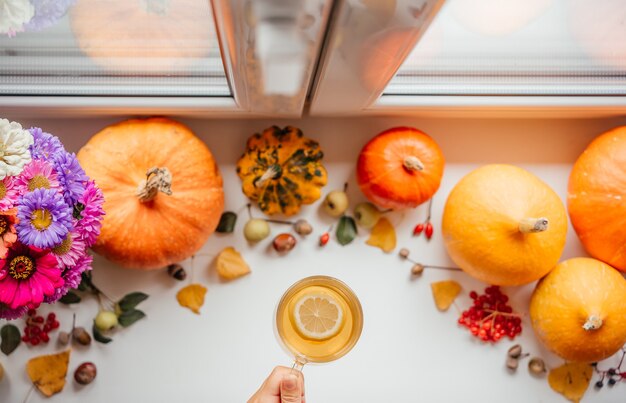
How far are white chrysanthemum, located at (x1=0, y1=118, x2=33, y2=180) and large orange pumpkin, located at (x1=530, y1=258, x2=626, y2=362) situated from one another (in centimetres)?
112

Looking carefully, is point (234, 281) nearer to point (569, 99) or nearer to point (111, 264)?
point (111, 264)

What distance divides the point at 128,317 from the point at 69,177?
20.6 inches

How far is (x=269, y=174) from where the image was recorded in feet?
4.11

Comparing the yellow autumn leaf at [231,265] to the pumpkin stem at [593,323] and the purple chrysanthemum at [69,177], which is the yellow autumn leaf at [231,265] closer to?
the purple chrysanthemum at [69,177]

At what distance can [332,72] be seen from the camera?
95cm

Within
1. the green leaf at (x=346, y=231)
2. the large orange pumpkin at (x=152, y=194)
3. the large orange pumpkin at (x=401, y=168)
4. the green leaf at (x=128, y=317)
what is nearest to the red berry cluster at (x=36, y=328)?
the green leaf at (x=128, y=317)

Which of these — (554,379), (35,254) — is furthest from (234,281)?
(554,379)

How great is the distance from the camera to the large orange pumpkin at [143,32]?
90cm

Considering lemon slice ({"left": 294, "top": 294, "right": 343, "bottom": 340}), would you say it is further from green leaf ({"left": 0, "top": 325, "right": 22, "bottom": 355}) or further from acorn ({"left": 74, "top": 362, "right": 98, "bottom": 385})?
green leaf ({"left": 0, "top": 325, "right": 22, "bottom": 355})

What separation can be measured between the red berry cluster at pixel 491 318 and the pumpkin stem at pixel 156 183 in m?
0.79

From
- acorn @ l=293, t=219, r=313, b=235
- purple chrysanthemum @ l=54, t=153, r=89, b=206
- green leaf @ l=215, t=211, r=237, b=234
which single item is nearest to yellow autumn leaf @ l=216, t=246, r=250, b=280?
green leaf @ l=215, t=211, r=237, b=234

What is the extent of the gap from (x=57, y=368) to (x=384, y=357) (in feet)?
2.61

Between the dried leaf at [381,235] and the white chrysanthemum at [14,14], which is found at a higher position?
the white chrysanthemum at [14,14]

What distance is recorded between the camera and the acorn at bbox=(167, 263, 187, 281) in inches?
51.9
